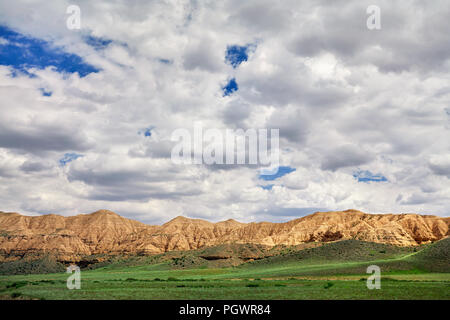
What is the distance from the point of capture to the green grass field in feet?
136

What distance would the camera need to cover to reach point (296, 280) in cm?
6675

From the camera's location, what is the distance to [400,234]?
155 metres

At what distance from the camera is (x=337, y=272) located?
83375 millimetres

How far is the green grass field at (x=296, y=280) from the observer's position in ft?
136
